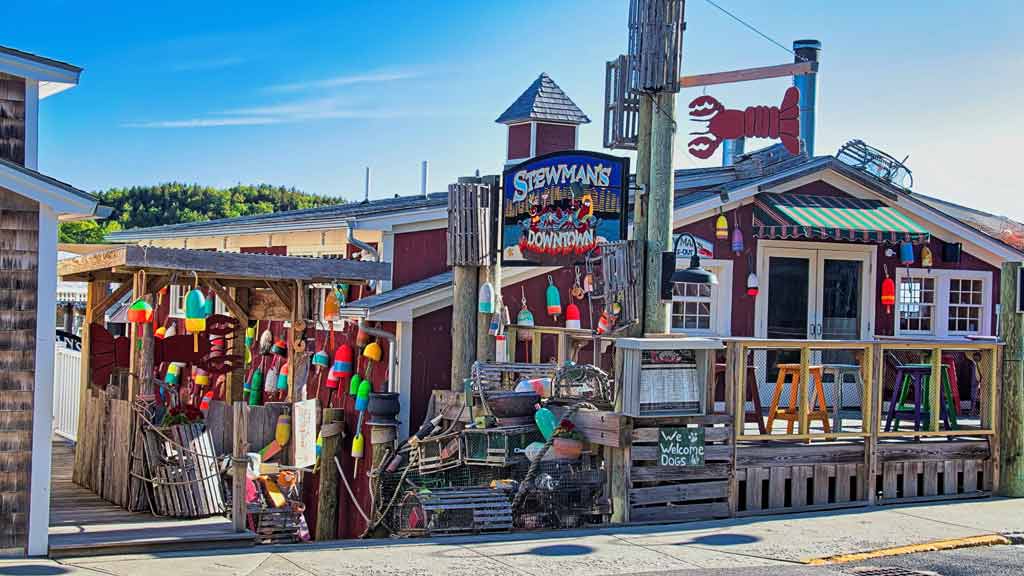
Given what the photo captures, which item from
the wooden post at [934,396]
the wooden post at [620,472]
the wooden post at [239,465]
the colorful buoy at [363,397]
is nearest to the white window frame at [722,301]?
the wooden post at [934,396]

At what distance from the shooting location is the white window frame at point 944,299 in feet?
59.8

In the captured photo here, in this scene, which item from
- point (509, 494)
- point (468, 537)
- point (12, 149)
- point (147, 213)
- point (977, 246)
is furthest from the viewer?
point (147, 213)

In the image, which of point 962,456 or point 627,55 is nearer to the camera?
point 627,55

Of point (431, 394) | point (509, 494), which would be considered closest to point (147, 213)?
point (431, 394)

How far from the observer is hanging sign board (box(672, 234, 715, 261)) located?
A: 16594mm

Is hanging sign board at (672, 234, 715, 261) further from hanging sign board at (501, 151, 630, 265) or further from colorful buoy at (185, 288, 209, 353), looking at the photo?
colorful buoy at (185, 288, 209, 353)

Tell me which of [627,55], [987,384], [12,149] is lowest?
[987,384]

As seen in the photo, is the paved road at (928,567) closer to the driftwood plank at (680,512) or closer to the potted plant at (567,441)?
the driftwood plank at (680,512)

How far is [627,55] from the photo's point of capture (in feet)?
41.2

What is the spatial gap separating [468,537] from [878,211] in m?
9.79

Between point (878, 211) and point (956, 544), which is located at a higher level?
point (878, 211)

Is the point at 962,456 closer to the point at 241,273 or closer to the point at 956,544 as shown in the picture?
the point at 956,544

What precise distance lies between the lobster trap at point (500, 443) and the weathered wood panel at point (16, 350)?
4761 millimetres

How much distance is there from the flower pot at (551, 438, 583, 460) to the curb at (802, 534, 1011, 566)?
275 cm
